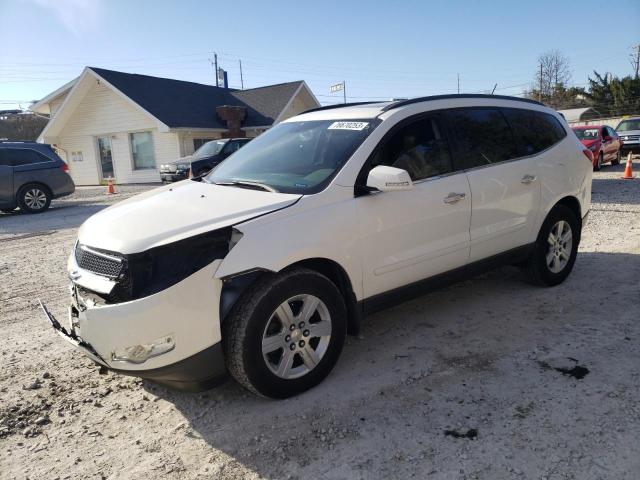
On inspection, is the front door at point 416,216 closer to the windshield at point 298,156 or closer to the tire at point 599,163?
the windshield at point 298,156

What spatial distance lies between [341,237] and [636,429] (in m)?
2.00

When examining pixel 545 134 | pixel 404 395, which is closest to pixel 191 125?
pixel 545 134

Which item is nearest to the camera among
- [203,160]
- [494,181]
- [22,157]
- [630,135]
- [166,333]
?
[166,333]

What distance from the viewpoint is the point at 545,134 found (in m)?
4.93

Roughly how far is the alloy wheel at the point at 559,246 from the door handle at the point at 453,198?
1.53 m

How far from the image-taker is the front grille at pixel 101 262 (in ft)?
9.00

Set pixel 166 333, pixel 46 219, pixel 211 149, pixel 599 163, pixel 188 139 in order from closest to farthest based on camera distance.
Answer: pixel 166 333, pixel 46 219, pixel 211 149, pixel 599 163, pixel 188 139

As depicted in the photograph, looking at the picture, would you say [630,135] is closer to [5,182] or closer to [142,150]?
[142,150]

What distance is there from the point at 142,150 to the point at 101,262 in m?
23.2

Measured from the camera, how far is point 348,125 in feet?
12.5

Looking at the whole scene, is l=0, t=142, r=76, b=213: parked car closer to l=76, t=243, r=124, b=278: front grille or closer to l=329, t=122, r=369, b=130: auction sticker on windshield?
l=76, t=243, r=124, b=278: front grille

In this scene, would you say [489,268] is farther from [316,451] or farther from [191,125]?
[191,125]

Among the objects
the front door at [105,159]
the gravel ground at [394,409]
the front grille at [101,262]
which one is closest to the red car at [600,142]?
the gravel ground at [394,409]

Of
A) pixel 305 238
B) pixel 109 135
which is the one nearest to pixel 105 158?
pixel 109 135
